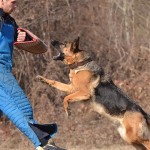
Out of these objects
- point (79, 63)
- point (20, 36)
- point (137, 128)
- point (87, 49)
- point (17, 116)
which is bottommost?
point (87, 49)

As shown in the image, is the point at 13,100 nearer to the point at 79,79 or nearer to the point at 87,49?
the point at 79,79

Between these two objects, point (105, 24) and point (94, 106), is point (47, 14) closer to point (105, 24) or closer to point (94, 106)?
point (105, 24)

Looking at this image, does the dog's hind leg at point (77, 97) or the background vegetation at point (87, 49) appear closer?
the dog's hind leg at point (77, 97)

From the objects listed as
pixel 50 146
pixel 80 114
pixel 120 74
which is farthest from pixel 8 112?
pixel 120 74

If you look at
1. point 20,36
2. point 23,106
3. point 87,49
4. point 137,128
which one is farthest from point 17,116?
point 87,49

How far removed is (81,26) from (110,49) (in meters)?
0.90

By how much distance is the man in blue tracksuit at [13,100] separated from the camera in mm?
5840

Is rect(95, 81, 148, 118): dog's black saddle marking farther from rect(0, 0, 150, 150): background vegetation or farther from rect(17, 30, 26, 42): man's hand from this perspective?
rect(0, 0, 150, 150): background vegetation

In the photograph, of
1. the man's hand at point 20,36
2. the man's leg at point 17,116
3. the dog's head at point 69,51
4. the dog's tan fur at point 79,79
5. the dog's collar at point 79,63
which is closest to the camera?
the man's leg at point 17,116

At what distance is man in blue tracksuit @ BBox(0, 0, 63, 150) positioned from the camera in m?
5.84

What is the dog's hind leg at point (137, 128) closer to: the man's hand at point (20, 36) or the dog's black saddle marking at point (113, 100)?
the dog's black saddle marking at point (113, 100)

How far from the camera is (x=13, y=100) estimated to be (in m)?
5.93

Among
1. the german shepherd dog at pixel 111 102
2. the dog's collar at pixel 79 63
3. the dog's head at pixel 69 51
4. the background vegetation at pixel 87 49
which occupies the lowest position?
the background vegetation at pixel 87 49

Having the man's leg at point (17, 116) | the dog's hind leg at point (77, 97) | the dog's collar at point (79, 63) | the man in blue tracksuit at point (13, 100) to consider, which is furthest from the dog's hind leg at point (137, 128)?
the man's leg at point (17, 116)
